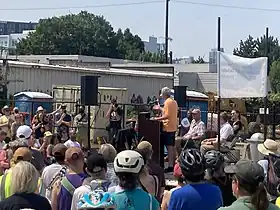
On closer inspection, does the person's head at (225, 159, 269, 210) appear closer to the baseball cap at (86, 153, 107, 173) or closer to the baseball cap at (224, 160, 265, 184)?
the baseball cap at (224, 160, 265, 184)

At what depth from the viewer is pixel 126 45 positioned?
107562mm

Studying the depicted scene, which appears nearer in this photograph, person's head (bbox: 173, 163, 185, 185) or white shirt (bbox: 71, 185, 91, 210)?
white shirt (bbox: 71, 185, 91, 210)

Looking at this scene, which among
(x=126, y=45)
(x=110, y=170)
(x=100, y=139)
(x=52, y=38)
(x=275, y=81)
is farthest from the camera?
(x=126, y=45)

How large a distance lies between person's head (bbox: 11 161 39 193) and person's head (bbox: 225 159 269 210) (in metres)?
1.50

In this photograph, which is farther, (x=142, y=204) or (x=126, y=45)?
(x=126, y=45)

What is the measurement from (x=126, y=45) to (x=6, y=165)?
100 m

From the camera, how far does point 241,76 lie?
13508 millimetres

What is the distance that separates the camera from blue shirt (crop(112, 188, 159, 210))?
4963mm

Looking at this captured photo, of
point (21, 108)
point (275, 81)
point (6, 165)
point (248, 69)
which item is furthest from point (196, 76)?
point (6, 165)

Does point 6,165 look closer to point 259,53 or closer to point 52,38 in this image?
point 52,38

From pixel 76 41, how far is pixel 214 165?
93786 millimetres

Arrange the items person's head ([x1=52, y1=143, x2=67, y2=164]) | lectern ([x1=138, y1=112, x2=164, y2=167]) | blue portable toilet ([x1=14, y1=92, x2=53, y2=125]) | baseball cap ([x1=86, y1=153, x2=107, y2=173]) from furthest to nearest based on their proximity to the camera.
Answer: blue portable toilet ([x1=14, y1=92, x2=53, y2=125]), lectern ([x1=138, y1=112, x2=164, y2=167]), person's head ([x1=52, y1=143, x2=67, y2=164]), baseball cap ([x1=86, y1=153, x2=107, y2=173])

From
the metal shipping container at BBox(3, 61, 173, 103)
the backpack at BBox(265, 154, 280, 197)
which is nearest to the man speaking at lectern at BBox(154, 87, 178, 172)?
the backpack at BBox(265, 154, 280, 197)

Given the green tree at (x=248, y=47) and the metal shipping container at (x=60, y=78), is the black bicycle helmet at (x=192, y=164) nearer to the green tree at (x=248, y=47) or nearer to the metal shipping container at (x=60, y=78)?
the metal shipping container at (x=60, y=78)
